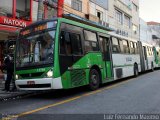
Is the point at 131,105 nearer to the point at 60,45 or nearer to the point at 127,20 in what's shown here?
the point at 60,45

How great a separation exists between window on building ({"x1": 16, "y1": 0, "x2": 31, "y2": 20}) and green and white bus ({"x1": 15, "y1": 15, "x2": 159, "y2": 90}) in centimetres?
913

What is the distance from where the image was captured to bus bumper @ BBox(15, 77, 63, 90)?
33.5ft

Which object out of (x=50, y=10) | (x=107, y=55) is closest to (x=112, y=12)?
(x=50, y=10)

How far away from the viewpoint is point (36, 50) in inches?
427

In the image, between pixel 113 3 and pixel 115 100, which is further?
pixel 113 3

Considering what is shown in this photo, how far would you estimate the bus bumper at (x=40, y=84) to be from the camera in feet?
33.5

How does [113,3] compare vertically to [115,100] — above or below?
above

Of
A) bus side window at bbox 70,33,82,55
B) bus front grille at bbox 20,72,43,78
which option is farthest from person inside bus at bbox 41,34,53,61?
bus side window at bbox 70,33,82,55

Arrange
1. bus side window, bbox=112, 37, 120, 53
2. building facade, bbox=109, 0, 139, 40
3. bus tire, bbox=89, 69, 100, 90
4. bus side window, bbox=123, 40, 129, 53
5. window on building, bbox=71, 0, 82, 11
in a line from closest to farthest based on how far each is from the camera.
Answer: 1. bus tire, bbox=89, 69, 100, 90
2. bus side window, bbox=112, 37, 120, 53
3. bus side window, bbox=123, 40, 129, 53
4. window on building, bbox=71, 0, 82, 11
5. building facade, bbox=109, 0, 139, 40

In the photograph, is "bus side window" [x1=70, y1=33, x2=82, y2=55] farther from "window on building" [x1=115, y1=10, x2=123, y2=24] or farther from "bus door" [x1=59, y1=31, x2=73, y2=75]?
"window on building" [x1=115, y1=10, x2=123, y2=24]

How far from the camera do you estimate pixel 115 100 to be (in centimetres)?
1006

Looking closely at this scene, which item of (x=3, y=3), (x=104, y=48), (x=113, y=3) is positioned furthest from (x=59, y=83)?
(x=113, y=3)

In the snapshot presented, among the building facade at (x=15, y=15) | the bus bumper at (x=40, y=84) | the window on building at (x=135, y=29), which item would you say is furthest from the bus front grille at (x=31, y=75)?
the window on building at (x=135, y=29)

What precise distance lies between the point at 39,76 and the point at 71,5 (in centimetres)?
1817
